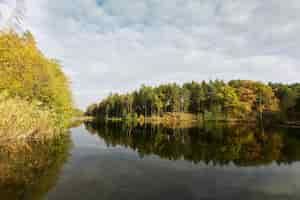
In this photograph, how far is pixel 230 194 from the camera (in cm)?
540

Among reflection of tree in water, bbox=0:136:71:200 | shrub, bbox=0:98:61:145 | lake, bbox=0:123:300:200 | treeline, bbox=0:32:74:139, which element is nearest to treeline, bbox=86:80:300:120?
treeline, bbox=0:32:74:139

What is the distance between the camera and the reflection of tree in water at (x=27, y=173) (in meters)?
5.13

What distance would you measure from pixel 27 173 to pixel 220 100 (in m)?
61.3

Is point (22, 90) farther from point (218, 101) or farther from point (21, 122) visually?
point (218, 101)

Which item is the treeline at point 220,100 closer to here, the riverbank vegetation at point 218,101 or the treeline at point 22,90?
the riverbank vegetation at point 218,101

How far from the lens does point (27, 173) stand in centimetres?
668

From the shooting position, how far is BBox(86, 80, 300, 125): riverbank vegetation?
54000mm

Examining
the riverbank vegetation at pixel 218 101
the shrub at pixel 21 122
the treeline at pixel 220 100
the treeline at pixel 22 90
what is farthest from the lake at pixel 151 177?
the treeline at pixel 220 100

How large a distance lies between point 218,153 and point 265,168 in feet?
10.1

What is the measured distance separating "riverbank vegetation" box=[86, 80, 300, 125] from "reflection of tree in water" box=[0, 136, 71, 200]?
168 feet

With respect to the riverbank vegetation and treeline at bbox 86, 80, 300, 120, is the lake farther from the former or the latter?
treeline at bbox 86, 80, 300, 120

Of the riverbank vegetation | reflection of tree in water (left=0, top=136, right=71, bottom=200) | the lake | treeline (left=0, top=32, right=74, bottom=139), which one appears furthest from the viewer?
the riverbank vegetation

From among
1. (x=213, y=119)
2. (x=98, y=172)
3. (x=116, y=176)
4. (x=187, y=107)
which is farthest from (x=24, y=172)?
(x=187, y=107)

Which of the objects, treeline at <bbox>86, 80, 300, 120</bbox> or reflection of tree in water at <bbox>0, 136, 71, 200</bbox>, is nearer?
reflection of tree in water at <bbox>0, 136, 71, 200</bbox>
